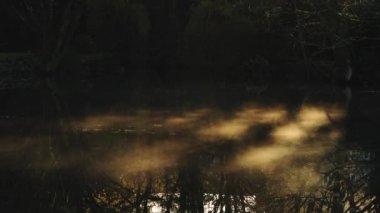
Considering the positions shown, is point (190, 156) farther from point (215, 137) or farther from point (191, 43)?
point (191, 43)

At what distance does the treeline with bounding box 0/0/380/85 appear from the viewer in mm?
22812

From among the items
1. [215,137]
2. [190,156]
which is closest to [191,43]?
A: [215,137]

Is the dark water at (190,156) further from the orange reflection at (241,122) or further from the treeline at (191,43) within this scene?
the treeline at (191,43)

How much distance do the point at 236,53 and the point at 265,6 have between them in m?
9.10

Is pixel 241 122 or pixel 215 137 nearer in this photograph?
pixel 215 137

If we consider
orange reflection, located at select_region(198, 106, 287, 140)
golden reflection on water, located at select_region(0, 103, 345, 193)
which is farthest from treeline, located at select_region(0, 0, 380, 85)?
golden reflection on water, located at select_region(0, 103, 345, 193)

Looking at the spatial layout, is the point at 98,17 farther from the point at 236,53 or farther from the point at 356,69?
the point at 356,69

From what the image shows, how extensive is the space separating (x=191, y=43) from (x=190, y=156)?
17790 millimetres

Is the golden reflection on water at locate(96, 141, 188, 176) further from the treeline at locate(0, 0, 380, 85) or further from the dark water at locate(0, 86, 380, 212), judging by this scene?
the treeline at locate(0, 0, 380, 85)

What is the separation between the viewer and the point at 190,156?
377 inches

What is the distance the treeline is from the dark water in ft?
20.8

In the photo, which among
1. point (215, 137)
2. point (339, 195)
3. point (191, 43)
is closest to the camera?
point (339, 195)

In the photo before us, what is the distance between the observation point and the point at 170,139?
10914mm

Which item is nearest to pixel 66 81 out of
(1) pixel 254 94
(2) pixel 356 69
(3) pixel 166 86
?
(3) pixel 166 86
